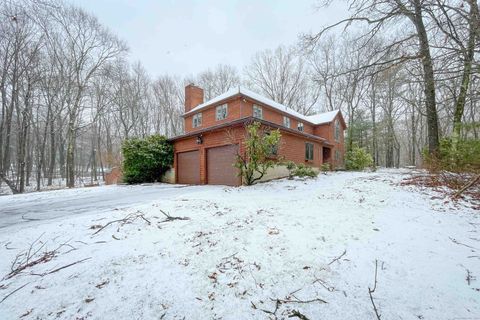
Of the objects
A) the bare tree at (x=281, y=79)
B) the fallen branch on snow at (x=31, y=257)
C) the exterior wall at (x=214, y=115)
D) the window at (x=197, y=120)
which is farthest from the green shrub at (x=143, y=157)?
the bare tree at (x=281, y=79)

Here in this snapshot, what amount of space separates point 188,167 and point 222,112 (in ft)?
17.8

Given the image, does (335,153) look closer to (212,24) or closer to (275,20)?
(275,20)

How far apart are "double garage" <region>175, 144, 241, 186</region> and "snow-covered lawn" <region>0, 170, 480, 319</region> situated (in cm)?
594

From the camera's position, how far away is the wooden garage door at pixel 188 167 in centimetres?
1253

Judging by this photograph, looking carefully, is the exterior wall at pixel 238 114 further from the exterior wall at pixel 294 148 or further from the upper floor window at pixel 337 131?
the exterior wall at pixel 294 148

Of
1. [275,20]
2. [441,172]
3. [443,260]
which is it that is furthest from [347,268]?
[275,20]

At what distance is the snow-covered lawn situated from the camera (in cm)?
195

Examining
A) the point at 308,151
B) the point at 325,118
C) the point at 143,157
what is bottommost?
the point at 143,157

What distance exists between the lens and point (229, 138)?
10336 millimetres

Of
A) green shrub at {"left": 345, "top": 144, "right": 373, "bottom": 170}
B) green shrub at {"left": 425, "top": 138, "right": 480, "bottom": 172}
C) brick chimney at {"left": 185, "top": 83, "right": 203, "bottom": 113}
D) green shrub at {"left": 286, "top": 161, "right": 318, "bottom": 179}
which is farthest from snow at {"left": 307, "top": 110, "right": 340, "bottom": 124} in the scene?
green shrub at {"left": 425, "top": 138, "right": 480, "bottom": 172}

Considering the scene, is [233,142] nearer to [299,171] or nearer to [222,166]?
[222,166]

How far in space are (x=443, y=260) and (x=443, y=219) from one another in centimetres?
170

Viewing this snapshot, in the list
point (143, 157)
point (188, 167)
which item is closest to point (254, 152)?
point (188, 167)

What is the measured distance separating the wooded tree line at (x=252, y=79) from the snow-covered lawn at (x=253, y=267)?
11.4ft
